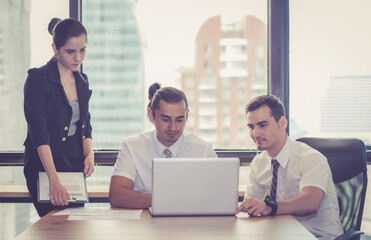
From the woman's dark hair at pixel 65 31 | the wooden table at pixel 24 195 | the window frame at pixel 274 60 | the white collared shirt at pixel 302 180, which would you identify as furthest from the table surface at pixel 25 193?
the woman's dark hair at pixel 65 31

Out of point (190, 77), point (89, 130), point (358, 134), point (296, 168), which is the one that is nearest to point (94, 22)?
point (190, 77)

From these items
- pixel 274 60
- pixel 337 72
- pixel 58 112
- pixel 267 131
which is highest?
pixel 274 60

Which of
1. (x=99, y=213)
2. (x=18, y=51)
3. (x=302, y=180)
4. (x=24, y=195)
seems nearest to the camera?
(x=99, y=213)

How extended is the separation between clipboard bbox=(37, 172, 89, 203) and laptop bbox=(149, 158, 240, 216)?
1.27 feet

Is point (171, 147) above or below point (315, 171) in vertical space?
above

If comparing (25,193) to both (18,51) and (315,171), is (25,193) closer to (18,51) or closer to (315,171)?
(18,51)

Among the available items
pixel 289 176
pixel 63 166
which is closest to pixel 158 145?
pixel 63 166

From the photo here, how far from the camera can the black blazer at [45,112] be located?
214 centimetres

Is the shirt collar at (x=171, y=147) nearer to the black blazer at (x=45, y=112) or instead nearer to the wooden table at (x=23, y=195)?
the black blazer at (x=45, y=112)

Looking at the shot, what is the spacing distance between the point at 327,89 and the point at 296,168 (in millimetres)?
1510

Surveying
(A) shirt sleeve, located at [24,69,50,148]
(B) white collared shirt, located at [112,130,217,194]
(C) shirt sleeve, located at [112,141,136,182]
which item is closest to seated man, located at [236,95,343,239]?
(B) white collared shirt, located at [112,130,217,194]

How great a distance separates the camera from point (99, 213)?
6.21 feet

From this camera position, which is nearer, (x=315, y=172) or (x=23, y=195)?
(x=315, y=172)

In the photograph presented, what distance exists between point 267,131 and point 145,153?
2.20ft
